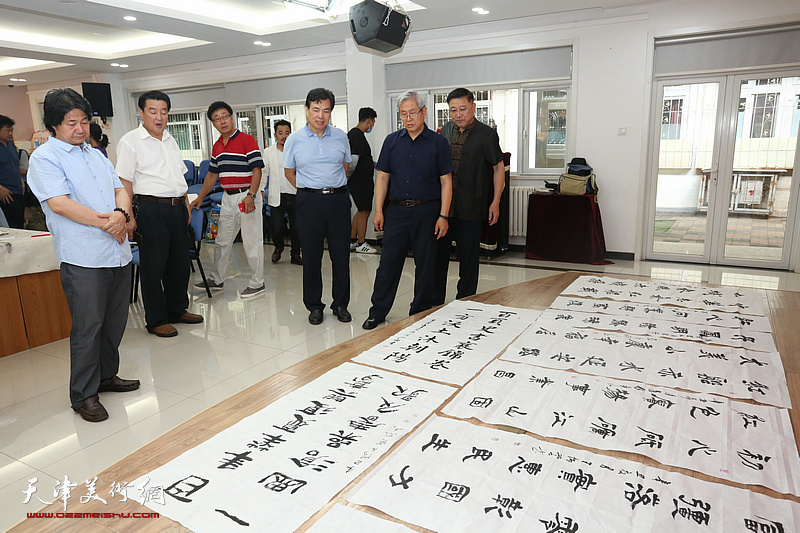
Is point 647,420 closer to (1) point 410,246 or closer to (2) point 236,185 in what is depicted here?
(1) point 410,246

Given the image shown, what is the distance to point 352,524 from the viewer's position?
102 cm

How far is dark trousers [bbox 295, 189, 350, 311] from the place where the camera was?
146 inches

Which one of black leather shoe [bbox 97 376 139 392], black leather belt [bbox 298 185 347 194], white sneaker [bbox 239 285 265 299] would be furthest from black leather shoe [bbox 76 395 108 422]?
white sneaker [bbox 239 285 265 299]

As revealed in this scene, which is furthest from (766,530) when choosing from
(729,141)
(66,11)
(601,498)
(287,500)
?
(66,11)

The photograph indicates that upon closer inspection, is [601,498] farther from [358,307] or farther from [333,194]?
[358,307]

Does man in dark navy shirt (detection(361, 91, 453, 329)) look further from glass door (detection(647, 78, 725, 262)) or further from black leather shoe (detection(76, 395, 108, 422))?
glass door (detection(647, 78, 725, 262))

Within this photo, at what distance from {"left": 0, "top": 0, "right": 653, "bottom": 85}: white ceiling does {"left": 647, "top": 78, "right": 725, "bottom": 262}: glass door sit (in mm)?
1109

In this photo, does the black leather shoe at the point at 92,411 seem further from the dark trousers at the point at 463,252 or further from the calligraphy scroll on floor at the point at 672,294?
the calligraphy scroll on floor at the point at 672,294

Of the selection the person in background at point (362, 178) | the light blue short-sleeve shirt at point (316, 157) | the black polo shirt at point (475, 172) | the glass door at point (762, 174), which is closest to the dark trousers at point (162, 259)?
the light blue short-sleeve shirt at point (316, 157)

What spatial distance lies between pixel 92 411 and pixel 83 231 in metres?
0.83

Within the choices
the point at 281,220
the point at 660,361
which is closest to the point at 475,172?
the point at 660,361

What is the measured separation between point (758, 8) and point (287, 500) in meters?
5.90

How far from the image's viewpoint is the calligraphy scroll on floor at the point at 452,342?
68.9 inches

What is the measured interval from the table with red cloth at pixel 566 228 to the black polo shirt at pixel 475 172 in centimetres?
216
